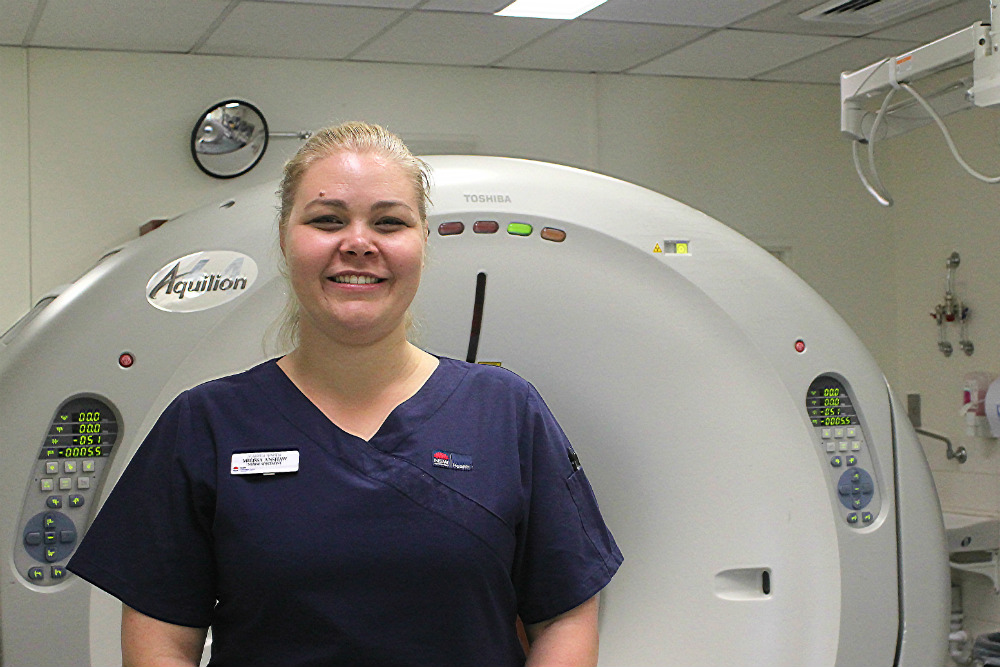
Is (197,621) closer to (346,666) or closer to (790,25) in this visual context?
Answer: (346,666)

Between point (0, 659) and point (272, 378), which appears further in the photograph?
point (0, 659)

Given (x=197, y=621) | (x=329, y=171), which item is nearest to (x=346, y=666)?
(x=197, y=621)

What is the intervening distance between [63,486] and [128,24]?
2090mm

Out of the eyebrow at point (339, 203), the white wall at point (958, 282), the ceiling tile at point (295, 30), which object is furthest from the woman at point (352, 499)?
the white wall at point (958, 282)

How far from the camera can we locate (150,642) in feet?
4.11

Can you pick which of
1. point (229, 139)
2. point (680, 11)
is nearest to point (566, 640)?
point (680, 11)

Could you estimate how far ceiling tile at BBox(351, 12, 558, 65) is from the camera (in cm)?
361

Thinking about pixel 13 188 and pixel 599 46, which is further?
pixel 599 46

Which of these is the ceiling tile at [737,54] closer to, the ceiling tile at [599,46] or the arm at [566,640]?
the ceiling tile at [599,46]

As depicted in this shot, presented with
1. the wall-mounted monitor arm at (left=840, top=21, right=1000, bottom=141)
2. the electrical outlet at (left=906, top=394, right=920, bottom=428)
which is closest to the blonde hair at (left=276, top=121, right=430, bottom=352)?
the wall-mounted monitor arm at (left=840, top=21, right=1000, bottom=141)

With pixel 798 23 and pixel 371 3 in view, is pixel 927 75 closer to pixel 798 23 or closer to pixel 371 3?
pixel 798 23

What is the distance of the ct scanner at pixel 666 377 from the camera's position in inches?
77.1

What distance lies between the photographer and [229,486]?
4.04 ft

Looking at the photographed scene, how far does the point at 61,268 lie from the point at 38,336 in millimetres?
2030
